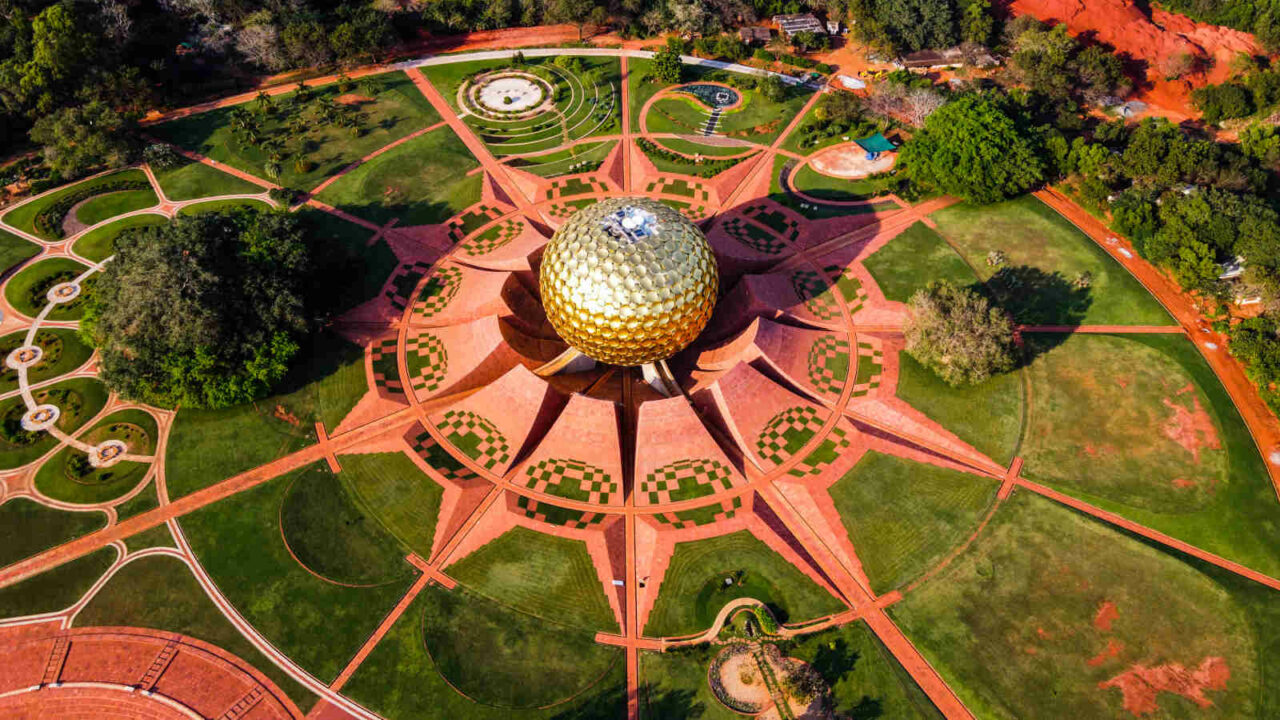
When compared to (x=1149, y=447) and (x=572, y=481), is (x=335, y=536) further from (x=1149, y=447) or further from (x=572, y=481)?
(x=1149, y=447)

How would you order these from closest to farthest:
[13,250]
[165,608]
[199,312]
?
[165,608] → [199,312] → [13,250]

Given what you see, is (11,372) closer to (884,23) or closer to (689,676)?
(689,676)

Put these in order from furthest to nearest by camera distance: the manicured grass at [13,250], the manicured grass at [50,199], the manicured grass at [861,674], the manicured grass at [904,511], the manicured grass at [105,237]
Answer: the manicured grass at [50,199] < the manicured grass at [105,237] < the manicured grass at [13,250] < the manicured grass at [904,511] < the manicured grass at [861,674]

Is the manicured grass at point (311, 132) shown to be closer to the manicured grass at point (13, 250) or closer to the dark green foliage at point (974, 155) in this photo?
the manicured grass at point (13, 250)

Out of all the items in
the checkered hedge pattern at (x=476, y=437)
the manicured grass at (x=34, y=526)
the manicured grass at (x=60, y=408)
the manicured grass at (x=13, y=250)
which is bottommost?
the manicured grass at (x=34, y=526)

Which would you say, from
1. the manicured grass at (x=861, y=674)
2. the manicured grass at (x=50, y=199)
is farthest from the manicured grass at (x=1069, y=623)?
the manicured grass at (x=50, y=199)

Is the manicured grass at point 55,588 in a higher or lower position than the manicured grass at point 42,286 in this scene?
lower

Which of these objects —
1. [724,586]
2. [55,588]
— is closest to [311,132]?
[55,588]
